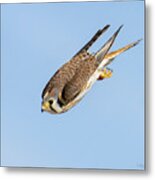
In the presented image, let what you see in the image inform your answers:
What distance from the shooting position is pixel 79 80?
6.97 ft

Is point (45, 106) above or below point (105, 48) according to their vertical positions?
below

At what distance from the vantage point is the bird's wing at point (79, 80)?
212 centimetres

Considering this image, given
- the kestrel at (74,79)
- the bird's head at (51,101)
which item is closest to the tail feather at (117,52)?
the kestrel at (74,79)

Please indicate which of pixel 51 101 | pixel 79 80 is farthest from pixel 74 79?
pixel 51 101

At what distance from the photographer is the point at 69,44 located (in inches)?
83.7

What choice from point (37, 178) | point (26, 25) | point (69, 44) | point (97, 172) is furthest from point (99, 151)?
point (26, 25)

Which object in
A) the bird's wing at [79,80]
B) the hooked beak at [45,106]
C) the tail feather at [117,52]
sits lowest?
the hooked beak at [45,106]

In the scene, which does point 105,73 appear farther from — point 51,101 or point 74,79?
point 51,101

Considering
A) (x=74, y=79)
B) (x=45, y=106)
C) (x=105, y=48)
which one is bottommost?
(x=45, y=106)

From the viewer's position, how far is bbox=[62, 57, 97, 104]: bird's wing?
212 centimetres

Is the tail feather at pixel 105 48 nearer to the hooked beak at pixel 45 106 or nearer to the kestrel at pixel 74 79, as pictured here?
the kestrel at pixel 74 79

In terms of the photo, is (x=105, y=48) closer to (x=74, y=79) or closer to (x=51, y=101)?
(x=74, y=79)

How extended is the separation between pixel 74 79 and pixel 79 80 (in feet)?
0.07

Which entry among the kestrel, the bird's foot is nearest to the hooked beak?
the kestrel
